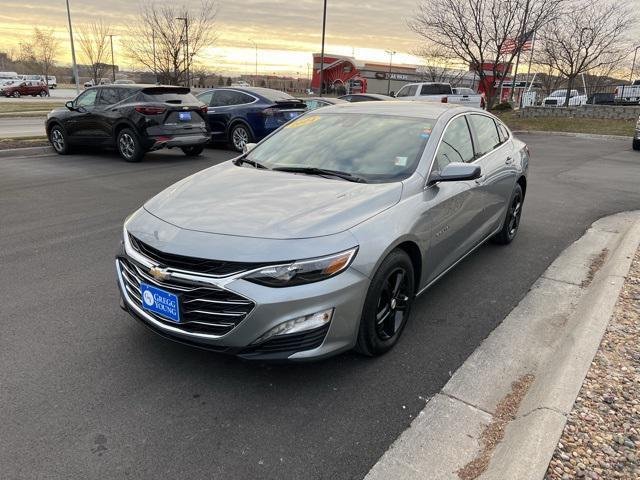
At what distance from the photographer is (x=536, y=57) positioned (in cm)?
3700

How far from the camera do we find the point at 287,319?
263cm

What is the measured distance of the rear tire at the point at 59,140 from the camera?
11.5 meters

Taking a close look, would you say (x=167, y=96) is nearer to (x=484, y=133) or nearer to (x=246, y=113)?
(x=246, y=113)

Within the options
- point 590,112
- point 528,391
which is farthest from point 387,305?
point 590,112

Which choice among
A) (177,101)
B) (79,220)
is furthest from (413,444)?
(177,101)

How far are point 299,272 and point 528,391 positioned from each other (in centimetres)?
157

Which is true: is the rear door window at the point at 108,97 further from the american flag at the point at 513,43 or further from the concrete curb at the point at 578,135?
the american flag at the point at 513,43

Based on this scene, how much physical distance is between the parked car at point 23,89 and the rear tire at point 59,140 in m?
41.8

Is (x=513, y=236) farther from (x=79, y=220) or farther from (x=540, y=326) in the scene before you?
(x=79, y=220)

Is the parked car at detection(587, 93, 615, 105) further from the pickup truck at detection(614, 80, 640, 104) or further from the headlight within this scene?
the headlight

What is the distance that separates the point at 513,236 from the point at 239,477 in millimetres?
4680

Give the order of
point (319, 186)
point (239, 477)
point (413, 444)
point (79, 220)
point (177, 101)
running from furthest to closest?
point (177, 101) < point (79, 220) < point (319, 186) < point (413, 444) < point (239, 477)

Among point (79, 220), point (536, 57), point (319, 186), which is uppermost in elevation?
point (536, 57)

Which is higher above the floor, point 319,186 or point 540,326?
point 319,186
